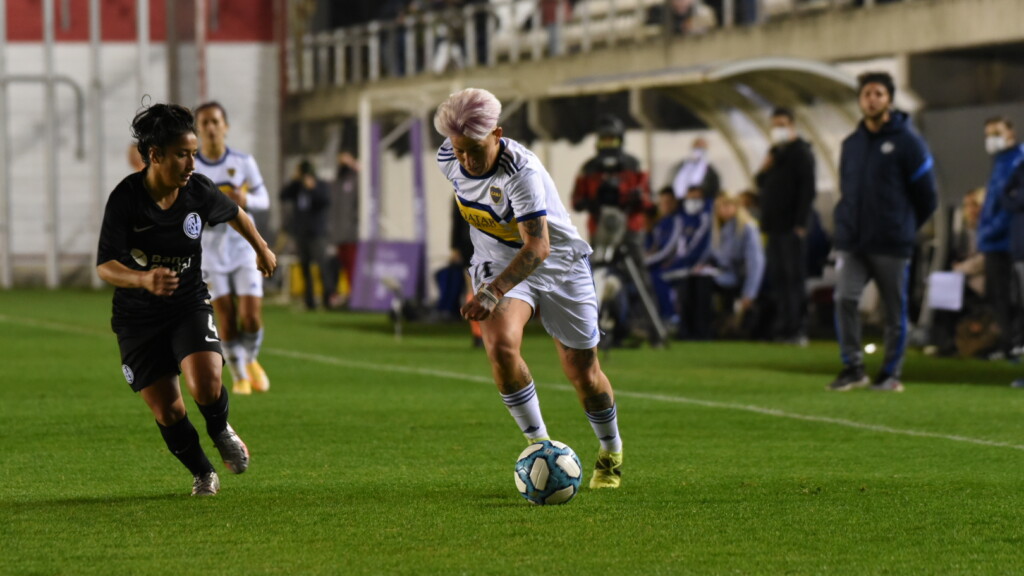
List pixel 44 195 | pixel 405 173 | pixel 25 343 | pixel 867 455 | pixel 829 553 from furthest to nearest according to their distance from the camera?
1. pixel 44 195
2. pixel 405 173
3. pixel 25 343
4. pixel 867 455
5. pixel 829 553

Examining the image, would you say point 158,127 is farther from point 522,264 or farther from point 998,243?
point 998,243

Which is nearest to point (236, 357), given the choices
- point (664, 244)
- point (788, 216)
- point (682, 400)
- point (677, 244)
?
point (682, 400)

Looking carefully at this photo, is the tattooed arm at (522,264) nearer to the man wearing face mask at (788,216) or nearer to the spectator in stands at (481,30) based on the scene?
the man wearing face mask at (788,216)

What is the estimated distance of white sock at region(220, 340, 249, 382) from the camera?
12.6 meters

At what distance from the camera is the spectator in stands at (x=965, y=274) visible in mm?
16047

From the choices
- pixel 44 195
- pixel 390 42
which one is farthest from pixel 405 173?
pixel 44 195

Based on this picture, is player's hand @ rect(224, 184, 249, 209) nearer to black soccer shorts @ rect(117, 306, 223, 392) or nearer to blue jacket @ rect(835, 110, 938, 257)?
blue jacket @ rect(835, 110, 938, 257)

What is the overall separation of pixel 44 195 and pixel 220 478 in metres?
29.9

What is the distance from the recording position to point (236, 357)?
499 inches

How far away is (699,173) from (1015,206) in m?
6.84

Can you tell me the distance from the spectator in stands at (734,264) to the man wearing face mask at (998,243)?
299cm

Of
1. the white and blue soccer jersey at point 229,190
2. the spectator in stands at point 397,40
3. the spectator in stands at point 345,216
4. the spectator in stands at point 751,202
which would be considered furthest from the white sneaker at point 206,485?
the spectator in stands at point 397,40

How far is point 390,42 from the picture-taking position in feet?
106

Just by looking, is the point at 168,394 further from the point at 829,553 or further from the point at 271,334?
the point at 271,334
